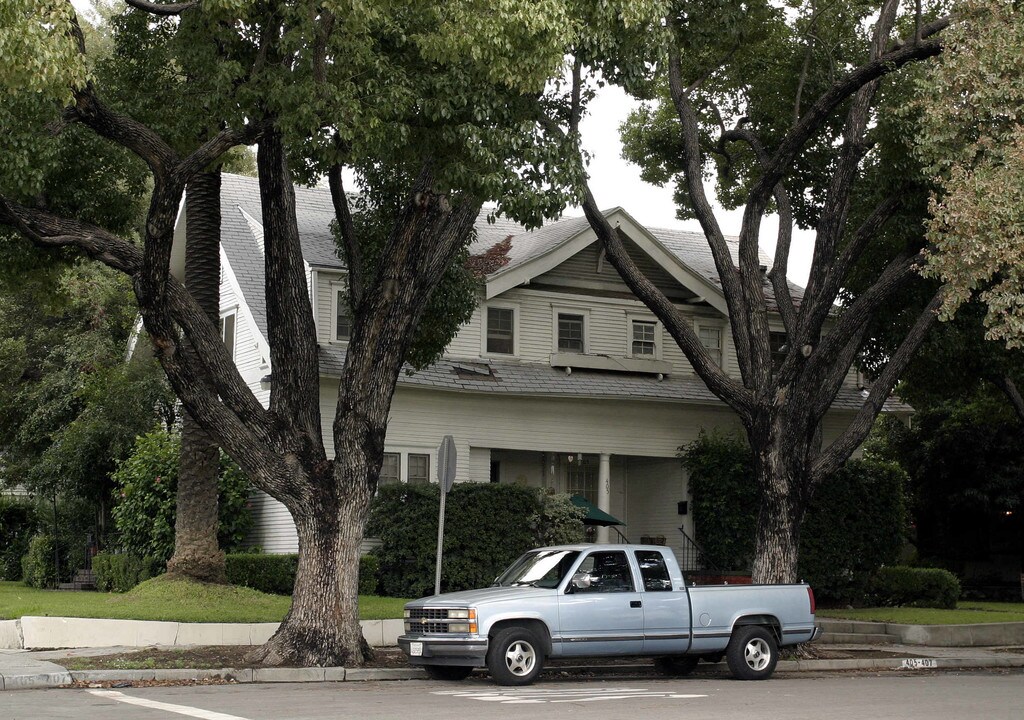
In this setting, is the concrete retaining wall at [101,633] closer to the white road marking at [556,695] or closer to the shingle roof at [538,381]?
the white road marking at [556,695]

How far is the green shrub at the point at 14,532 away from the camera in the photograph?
3506 centimetres

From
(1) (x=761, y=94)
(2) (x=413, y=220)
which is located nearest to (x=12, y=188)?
(2) (x=413, y=220)

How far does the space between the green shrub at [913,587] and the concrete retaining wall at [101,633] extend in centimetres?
1695

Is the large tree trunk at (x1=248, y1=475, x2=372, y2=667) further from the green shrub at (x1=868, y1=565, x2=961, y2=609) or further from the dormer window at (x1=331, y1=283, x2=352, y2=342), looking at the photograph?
the green shrub at (x1=868, y1=565, x2=961, y2=609)

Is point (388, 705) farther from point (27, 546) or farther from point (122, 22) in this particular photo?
point (27, 546)

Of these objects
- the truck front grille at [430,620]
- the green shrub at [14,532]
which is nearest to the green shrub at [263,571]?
the truck front grille at [430,620]

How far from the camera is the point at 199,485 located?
19.5 meters

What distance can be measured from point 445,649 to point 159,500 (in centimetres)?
1214

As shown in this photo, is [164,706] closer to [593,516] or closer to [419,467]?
[419,467]

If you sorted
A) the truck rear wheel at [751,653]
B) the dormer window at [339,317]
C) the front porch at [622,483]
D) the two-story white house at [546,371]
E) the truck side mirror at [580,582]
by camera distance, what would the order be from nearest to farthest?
the truck side mirror at [580,582] → the truck rear wheel at [751,653] → the dormer window at [339,317] → the two-story white house at [546,371] → the front porch at [622,483]

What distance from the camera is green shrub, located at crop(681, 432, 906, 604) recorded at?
2738 centimetres

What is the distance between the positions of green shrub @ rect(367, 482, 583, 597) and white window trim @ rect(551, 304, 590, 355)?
191 inches

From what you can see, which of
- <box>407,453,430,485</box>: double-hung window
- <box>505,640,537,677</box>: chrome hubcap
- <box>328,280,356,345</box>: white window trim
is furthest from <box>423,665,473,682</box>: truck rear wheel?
<box>328,280,356,345</box>: white window trim

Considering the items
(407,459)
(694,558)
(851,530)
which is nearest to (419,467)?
(407,459)
